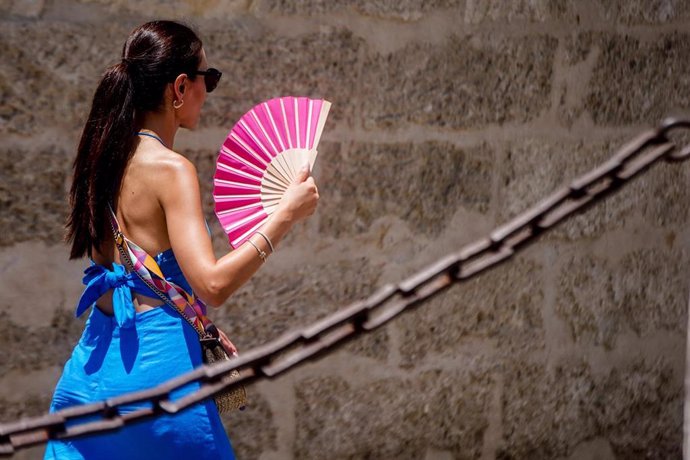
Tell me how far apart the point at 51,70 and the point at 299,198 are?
3.06 ft

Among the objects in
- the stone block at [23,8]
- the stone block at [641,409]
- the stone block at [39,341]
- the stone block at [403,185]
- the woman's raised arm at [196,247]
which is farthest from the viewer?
the stone block at [641,409]

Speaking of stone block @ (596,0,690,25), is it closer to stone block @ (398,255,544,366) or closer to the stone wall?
the stone wall

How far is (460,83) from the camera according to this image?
12.1 feet

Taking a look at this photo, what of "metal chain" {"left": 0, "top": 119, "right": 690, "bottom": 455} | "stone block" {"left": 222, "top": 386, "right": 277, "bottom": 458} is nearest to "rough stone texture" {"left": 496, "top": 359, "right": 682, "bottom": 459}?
"stone block" {"left": 222, "top": 386, "right": 277, "bottom": 458}

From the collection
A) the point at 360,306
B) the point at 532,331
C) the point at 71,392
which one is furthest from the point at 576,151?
the point at 360,306

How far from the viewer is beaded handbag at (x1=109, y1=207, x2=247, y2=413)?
8.06 feet

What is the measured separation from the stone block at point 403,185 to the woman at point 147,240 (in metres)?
0.95

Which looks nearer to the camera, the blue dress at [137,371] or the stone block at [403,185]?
the blue dress at [137,371]

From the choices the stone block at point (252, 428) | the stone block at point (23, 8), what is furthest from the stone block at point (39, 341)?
the stone block at point (23, 8)

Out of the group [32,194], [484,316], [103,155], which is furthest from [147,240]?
[484,316]

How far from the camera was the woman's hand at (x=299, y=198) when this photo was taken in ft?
8.31

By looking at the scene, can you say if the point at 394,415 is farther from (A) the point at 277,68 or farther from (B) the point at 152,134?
(B) the point at 152,134

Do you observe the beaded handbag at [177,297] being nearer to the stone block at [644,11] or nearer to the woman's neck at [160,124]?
the woman's neck at [160,124]

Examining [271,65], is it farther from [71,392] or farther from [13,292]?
[71,392]
